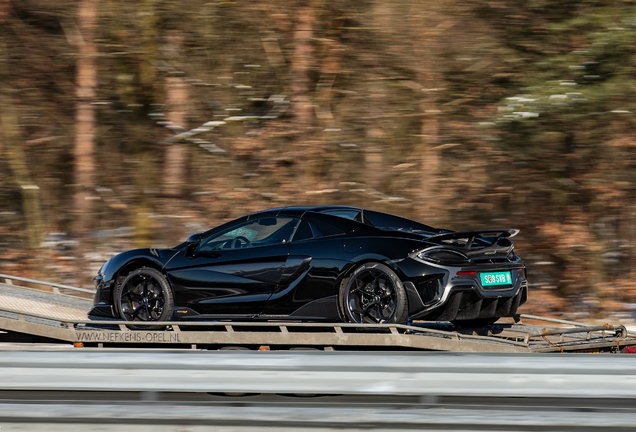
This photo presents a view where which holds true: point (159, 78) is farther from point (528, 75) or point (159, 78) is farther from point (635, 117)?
point (635, 117)

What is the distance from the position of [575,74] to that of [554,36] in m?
1.31

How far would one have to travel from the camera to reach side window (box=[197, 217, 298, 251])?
6.45m

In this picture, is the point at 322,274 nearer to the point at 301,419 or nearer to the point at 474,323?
the point at 474,323

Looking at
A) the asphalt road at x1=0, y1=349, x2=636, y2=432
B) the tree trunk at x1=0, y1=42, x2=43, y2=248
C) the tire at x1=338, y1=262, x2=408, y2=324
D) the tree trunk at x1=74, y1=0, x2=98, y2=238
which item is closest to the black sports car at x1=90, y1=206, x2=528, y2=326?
the tire at x1=338, y1=262, x2=408, y2=324

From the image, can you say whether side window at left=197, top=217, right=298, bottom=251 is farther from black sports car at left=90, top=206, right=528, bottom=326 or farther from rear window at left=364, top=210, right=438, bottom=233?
rear window at left=364, top=210, right=438, bottom=233

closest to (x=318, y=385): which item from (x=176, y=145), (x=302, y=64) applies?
(x=302, y=64)

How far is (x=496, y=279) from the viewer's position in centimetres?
596

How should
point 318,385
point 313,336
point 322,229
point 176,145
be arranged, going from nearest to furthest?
1. point 318,385
2. point 313,336
3. point 322,229
4. point 176,145

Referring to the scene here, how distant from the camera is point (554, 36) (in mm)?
12516

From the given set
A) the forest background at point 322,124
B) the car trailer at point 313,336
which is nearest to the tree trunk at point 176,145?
the forest background at point 322,124

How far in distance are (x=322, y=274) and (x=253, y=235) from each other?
0.88 metres

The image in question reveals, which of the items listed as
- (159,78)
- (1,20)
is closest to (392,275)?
(159,78)

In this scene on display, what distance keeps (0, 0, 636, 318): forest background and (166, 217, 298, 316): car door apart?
20.7 feet

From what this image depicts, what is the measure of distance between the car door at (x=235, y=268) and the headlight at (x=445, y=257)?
3.95 feet
